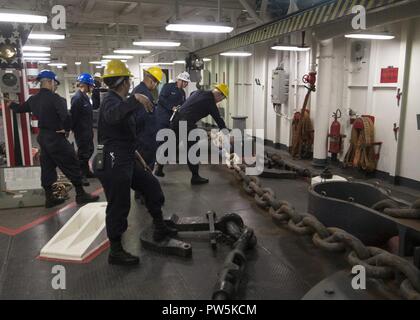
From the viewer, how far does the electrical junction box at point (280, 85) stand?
29.2ft

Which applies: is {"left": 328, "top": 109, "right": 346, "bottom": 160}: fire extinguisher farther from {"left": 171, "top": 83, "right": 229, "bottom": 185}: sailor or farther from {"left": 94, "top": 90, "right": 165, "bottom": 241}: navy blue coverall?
{"left": 94, "top": 90, "right": 165, "bottom": 241}: navy blue coverall

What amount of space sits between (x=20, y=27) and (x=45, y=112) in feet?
4.28

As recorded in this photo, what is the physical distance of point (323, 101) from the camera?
23.3ft

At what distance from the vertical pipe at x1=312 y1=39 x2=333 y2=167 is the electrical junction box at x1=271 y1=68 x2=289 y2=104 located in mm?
1931

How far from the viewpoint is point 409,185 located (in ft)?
19.3

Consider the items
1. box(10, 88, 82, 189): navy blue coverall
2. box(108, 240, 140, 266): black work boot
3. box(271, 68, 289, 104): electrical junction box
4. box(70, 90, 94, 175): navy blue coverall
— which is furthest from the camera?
box(271, 68, 289, 104): electrical junction box

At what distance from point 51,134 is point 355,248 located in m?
3.60

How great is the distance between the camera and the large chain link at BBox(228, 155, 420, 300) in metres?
2.35

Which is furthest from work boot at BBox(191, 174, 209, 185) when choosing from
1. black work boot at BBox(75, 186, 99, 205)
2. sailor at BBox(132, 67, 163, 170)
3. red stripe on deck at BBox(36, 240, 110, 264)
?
red stripe on deck at BBox(36, 240, 110, 264)

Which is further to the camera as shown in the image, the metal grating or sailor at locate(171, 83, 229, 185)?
sailor at locate(171, 83, 229, 185)

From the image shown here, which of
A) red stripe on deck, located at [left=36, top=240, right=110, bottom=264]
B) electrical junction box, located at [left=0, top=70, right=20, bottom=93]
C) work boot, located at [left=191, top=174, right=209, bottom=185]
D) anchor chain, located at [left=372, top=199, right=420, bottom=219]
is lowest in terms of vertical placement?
red stripe on deck, located at [left=36, top=240, right=110, bottom=264]

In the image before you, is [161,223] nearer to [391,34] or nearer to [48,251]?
[48,251]

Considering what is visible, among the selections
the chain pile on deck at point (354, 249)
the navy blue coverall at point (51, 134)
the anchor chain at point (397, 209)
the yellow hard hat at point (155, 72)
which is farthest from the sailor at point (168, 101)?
the anchor chain at point (397, 209)

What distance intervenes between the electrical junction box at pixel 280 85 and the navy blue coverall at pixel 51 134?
5.75 metres
